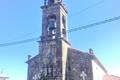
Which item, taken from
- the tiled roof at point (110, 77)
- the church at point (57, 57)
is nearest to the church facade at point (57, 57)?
the church at point (57, 57)

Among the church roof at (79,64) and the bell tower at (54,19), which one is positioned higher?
the bell tower at (54,19)

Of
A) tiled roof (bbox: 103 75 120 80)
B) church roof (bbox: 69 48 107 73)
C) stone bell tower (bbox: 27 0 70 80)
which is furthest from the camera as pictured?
tiled roof (bbox: 103 75 120 80)

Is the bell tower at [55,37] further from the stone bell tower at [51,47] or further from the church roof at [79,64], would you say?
the church roof at [79,64]

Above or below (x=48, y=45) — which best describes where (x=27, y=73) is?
below

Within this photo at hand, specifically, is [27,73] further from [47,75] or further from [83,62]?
[83,62]

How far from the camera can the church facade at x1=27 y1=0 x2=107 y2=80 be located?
21.5m

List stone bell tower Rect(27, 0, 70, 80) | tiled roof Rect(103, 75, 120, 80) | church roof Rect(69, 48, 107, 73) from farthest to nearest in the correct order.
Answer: tiled roof Rect(103, 75, 120, 80) < stone bell tower Rect(27, 0, 70, 80) < church roof Rect(69, 48, 107, 73)

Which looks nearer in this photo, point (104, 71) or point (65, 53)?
point (65, 53)

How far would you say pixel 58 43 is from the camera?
22.4 metres

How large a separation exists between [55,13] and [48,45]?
3.47 metres

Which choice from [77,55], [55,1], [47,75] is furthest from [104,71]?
[55,1]

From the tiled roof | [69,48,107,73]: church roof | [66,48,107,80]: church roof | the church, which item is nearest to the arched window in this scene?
the church

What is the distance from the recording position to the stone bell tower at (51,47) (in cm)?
2186

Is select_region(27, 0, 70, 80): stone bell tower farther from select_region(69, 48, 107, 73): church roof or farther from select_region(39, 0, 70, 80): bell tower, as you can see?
select_region(69, 48, 107, 73): church roof
